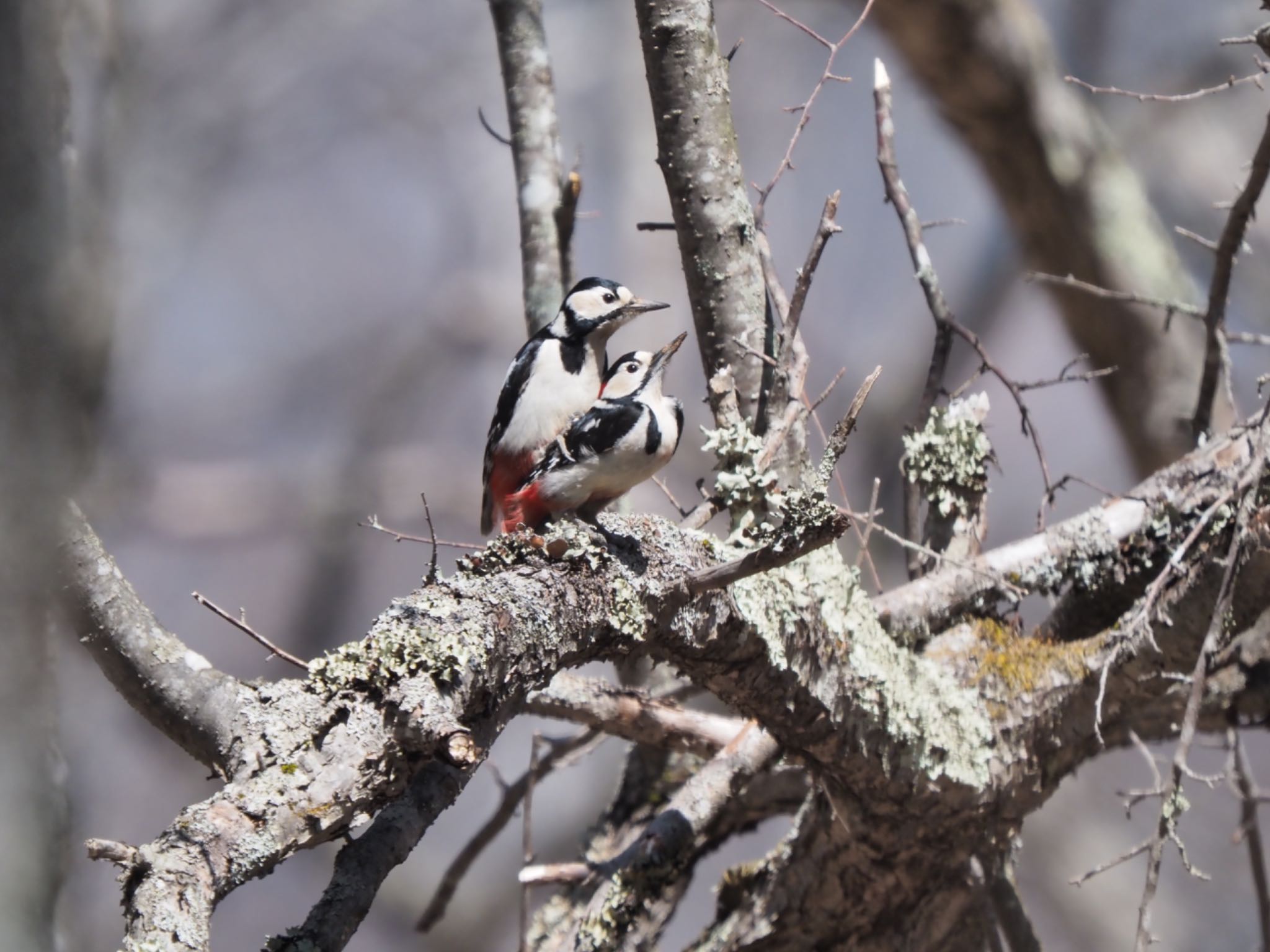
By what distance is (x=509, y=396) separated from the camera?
302cm

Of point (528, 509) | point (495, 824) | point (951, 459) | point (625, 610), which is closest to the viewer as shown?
point (625, 610)

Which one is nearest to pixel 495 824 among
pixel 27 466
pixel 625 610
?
pixel 625 610

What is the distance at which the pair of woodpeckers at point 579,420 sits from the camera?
212 cm

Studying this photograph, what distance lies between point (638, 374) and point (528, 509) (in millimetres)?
466

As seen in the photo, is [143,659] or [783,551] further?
[143,659]

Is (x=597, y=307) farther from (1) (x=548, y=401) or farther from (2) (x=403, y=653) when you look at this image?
(2) (x=403, y=653)

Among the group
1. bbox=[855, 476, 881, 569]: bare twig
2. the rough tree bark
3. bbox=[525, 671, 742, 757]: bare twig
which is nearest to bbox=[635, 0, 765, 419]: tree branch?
bbox=[855, 476, 881, 569]: bare twig

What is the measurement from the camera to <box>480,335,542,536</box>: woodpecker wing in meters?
2.98

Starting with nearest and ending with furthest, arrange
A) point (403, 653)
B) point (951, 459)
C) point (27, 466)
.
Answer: point (27, 466), point (403, 653), point (951, 459)

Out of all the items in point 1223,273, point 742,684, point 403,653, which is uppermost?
point 1223,273

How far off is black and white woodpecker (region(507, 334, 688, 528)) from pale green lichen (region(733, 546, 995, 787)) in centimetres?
31

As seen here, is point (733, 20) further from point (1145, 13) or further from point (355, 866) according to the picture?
point (355, 866)

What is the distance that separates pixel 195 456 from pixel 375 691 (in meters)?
9.25

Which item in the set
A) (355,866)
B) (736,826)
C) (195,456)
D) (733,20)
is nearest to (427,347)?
(195,456)
